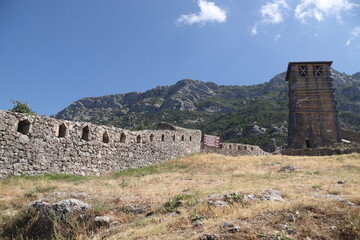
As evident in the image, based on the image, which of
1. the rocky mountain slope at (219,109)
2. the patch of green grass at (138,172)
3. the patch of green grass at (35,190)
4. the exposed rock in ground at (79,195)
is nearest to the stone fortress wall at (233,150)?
the patch of green grass at (138,172)

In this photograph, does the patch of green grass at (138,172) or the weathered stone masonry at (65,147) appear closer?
the weathered stone masonry at (65,147)

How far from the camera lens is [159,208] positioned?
26.5ft

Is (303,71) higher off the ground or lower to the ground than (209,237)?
higher

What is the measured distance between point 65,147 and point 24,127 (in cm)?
224

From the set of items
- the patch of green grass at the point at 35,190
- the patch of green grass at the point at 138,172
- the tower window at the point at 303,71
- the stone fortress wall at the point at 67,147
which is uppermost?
the tower window at the point at 303,71

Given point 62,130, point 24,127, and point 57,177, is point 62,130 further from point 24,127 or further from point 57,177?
point 57,177

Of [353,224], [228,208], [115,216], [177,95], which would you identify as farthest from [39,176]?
[177,95]

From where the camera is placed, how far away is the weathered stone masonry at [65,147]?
482 inches

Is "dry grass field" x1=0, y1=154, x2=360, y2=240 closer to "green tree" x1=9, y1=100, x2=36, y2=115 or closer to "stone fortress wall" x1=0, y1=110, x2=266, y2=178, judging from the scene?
"stone fortress wall" x1=0, y1=110, x2=266, y2=178

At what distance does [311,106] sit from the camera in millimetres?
39281

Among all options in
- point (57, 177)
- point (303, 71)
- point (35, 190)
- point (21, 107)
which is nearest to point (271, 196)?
point (35, 190)

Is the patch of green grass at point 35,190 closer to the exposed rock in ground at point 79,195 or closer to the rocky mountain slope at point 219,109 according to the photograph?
the exposed rock in ground at point 79,195

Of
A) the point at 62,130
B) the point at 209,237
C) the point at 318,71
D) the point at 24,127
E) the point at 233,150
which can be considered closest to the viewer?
the point at 209,237

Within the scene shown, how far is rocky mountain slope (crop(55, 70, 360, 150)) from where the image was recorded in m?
75.2
